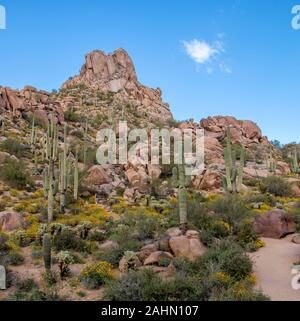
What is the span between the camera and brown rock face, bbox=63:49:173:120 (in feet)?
177

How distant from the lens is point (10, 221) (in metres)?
13.7

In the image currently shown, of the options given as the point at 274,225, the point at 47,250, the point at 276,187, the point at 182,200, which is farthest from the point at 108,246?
the point at 276,187

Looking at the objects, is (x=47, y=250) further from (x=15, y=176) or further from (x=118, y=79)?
(x=118, y=79)

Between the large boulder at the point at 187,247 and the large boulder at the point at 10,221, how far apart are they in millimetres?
6832

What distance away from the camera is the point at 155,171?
23938 mm

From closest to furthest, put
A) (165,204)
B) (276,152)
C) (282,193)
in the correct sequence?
(165,204) < (282,193) < (276,152)

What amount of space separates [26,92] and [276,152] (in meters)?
31.1

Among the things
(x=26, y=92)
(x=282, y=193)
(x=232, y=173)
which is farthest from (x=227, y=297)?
(x=26, y=92)

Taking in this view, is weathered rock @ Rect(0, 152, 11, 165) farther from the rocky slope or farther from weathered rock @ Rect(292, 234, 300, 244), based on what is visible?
weathered rock @ Rect(292, 234, 300, 244)

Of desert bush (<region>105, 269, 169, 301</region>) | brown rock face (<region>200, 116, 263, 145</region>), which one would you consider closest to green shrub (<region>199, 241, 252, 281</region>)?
desert bush (<region>105, 269, 169, 301</region>)

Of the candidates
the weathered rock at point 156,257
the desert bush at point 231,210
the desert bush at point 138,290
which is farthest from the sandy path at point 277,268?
the weathered rock at point 156,257

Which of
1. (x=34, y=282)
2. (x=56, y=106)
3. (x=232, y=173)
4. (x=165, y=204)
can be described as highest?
(x=56, y=106)
